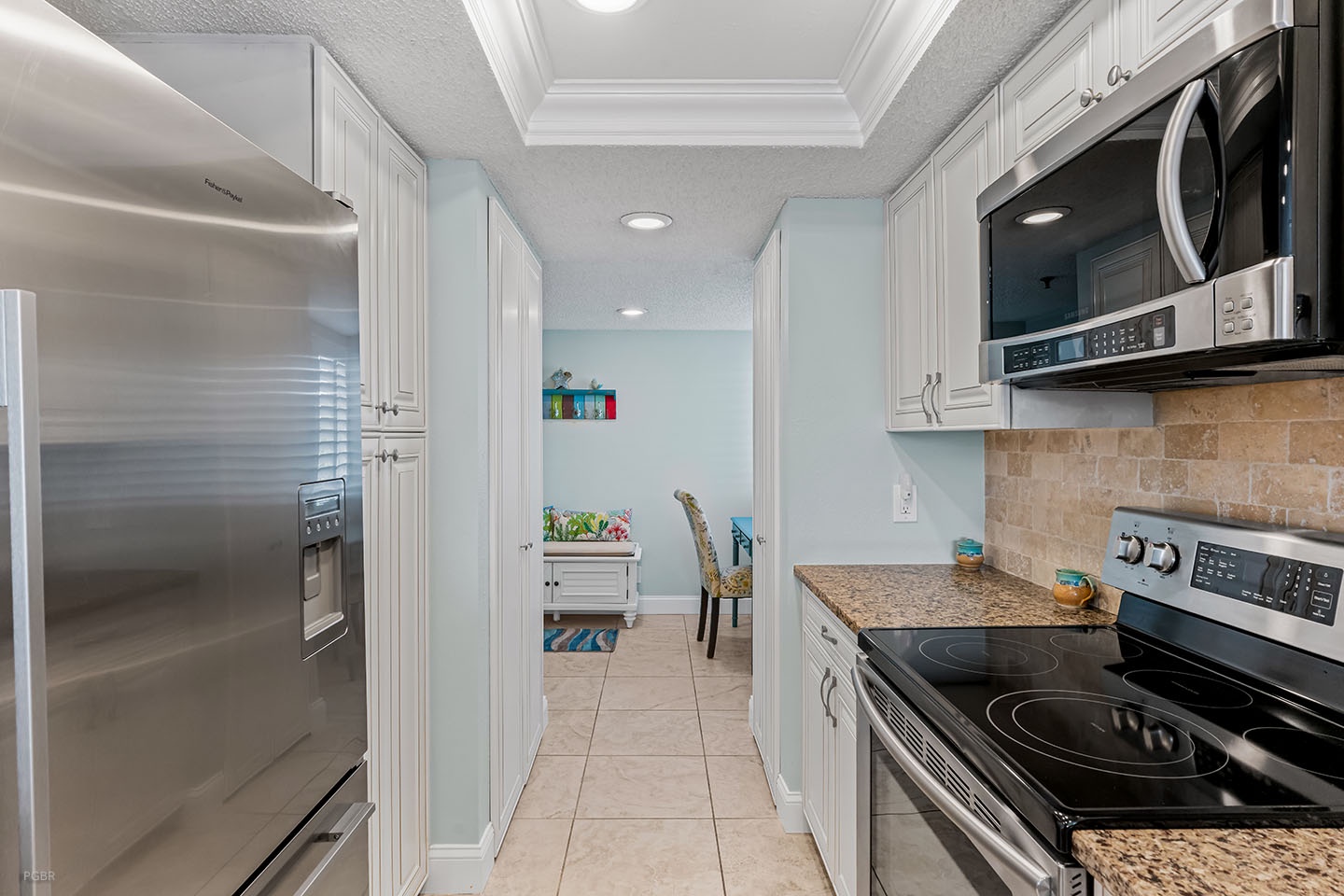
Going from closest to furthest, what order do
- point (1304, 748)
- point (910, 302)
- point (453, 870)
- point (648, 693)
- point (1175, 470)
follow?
1. point (1304, 748)
2. point (1175, 470)
3. point (453, 870)
4. point (910, 302)
5. point (648, 693)

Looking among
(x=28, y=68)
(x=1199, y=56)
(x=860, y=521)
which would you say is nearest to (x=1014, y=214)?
(x=1199, y=56)

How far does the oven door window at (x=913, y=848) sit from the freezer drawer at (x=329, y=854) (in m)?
0.98

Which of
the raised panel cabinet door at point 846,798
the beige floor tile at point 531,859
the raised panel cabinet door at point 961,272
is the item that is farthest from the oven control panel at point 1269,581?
the beige floor tile at point 531,859

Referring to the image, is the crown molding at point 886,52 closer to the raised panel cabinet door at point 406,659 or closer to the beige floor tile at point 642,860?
the raised panel cabinet door at point 406,659

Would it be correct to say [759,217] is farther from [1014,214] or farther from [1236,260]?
[1236,260]

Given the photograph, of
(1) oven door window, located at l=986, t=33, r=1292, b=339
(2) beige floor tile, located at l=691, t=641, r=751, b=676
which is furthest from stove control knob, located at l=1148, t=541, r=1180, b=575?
(2) beige floor tile, located at l=691, t=641, r=751, b=676

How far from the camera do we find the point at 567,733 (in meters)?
3.30

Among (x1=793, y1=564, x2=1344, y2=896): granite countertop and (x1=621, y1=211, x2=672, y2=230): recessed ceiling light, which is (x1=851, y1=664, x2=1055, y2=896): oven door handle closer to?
(x1=793, y1=564, x2=1344, y2=896): granite countertop

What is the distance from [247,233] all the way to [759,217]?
200 cm

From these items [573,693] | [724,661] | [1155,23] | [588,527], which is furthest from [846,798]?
[588,527]

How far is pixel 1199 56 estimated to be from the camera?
97cm

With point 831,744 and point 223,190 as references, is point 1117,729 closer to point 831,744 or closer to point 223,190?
point 831,744

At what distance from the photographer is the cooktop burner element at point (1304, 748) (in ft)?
3.11

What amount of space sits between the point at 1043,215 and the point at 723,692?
9.99ft
